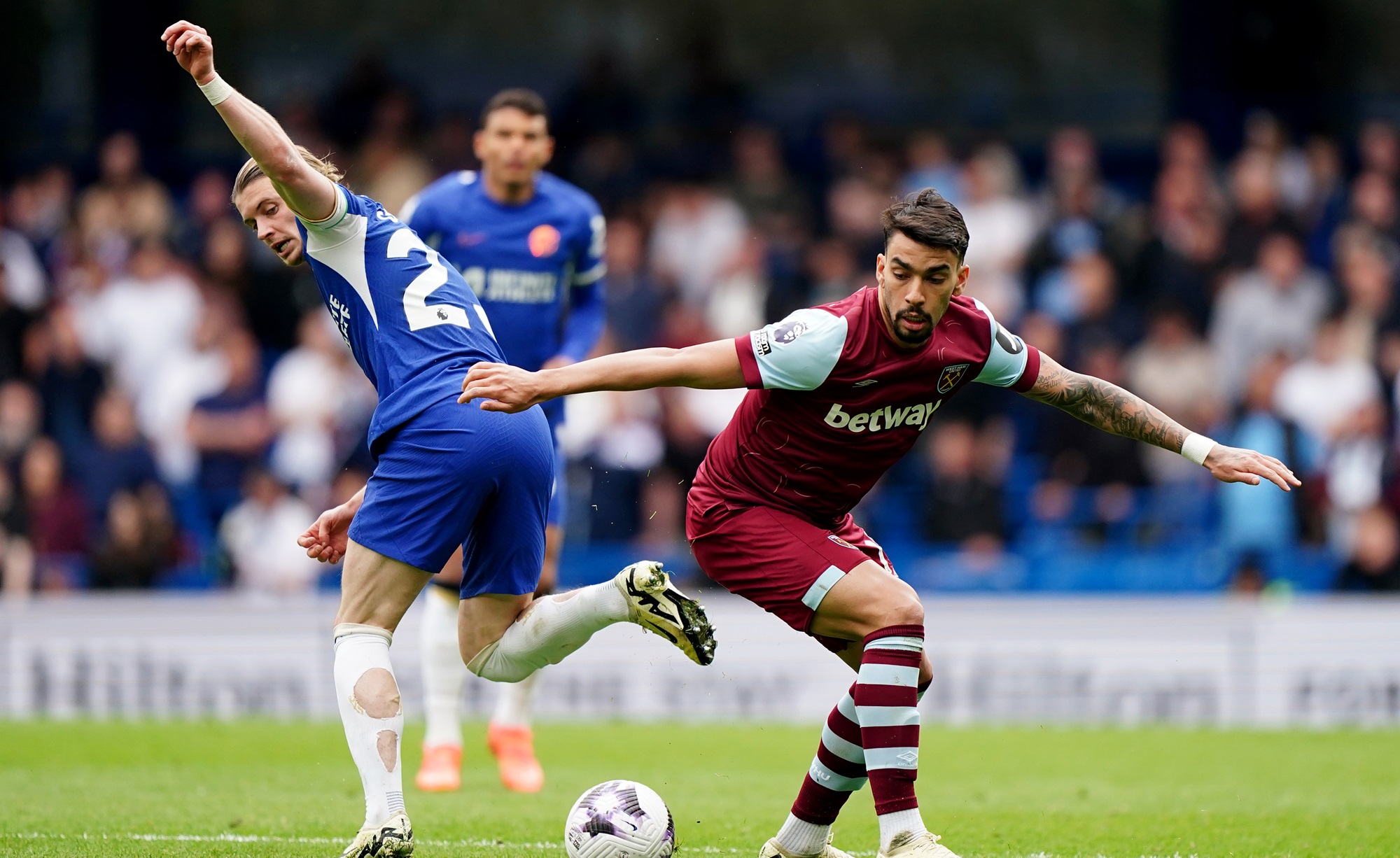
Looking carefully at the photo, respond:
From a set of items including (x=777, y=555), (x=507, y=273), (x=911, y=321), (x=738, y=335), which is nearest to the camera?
(x=911, y=321)

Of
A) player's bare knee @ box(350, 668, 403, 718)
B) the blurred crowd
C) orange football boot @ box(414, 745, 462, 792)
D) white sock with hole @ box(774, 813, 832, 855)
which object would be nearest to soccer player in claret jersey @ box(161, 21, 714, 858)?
player's bare knee @ box(350, 668, 403, 718)

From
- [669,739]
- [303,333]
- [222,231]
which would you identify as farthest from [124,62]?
[669,739]

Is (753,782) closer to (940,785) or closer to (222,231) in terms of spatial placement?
(940,785)

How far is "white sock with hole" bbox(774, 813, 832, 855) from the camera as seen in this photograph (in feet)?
19.5

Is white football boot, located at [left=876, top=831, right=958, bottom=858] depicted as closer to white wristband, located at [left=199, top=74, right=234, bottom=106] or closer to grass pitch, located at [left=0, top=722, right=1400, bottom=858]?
grass pitch, located at [left=0, top=722, right=1400, bottom=858]

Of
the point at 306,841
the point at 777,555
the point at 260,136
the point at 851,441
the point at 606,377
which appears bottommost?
Result: the point at 306,841

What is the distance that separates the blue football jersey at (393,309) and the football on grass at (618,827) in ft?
4.86

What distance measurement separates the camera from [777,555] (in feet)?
18.9

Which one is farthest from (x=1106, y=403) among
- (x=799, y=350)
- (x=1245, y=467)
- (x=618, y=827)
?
(x=618, y=827)

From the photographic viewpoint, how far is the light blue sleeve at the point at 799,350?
17.9 feet

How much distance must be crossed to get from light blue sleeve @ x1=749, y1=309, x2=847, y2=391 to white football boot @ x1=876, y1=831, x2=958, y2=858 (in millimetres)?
1469

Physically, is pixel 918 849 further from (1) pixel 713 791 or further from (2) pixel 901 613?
(1) pixel 713 791

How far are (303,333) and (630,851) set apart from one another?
417 inches

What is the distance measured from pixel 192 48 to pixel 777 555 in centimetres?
251
